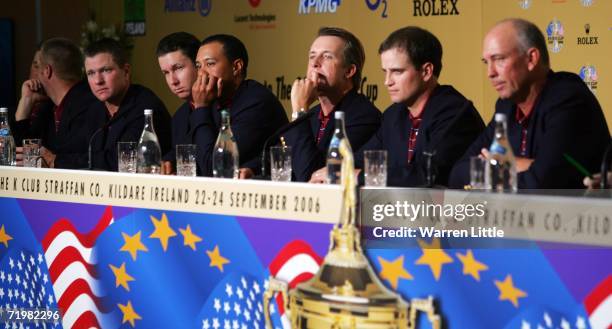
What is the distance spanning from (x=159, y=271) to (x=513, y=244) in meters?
1.15

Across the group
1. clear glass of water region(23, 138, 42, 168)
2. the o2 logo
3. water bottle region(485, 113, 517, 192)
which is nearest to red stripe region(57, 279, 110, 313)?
clear glass of water region(23, 138, 42, 168)

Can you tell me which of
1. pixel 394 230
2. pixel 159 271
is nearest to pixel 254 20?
pixel 159 271

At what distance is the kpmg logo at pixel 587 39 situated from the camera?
5.50 meters

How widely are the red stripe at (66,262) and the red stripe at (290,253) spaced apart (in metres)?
0.77

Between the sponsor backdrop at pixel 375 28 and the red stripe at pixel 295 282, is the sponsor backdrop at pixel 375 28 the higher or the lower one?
the higher one

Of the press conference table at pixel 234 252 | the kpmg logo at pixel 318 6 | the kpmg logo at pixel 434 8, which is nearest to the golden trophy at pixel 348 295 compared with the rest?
the press conference table at pixel 234 252

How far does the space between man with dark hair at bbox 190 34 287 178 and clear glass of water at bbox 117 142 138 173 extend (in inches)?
13.1

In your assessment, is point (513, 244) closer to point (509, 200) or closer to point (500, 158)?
point (509, 200)

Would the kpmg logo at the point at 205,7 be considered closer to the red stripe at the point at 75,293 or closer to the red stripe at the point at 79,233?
the red stripe at the point at 79,233

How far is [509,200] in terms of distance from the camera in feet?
7.68

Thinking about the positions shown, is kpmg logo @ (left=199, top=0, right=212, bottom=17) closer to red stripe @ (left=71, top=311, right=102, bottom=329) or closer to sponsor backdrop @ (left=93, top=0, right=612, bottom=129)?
sponsor backdrop @ (left=93, top=0, right=612, bottom=129)

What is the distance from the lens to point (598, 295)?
2.19m

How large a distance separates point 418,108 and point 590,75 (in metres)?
2.18

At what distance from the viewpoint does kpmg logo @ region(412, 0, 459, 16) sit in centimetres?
609
